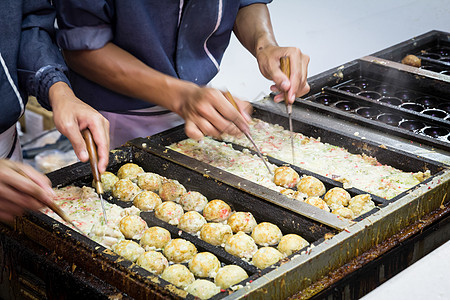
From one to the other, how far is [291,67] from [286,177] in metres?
0.47

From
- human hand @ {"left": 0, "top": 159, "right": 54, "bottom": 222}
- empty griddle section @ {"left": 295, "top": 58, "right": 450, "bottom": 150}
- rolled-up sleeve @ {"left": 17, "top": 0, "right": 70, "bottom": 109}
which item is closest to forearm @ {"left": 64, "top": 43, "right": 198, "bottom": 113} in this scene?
rolled-up sleeve @ {"left": 17, "top": 0, "right": 70, "bottom": 109}

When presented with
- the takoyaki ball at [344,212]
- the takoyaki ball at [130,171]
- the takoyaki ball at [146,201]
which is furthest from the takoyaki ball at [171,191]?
the takoyaki ball at [344,212]

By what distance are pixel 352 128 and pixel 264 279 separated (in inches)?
50.1

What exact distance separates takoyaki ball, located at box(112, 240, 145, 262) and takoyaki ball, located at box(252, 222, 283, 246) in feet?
1.29

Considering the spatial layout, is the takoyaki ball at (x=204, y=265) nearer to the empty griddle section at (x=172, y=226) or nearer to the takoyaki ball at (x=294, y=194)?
the empty griddle section at (x=172, y=226)

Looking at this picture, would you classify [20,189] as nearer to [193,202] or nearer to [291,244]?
[193,202]

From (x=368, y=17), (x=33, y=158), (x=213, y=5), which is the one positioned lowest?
(x=33, y=158)

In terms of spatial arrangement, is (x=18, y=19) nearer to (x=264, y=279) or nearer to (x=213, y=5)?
(x=213, y=5)

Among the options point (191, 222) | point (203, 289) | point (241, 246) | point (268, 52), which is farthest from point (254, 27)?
point (203, 289)

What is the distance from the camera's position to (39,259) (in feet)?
5.86

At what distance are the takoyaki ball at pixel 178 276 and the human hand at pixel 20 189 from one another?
0.43 metres

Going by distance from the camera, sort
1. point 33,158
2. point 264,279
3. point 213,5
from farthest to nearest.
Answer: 1. point 33,158
2. point 213,5
3. point 264,279

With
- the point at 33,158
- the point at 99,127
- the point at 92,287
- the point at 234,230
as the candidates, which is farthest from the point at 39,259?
the point at 33,158

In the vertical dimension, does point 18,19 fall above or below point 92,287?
above
